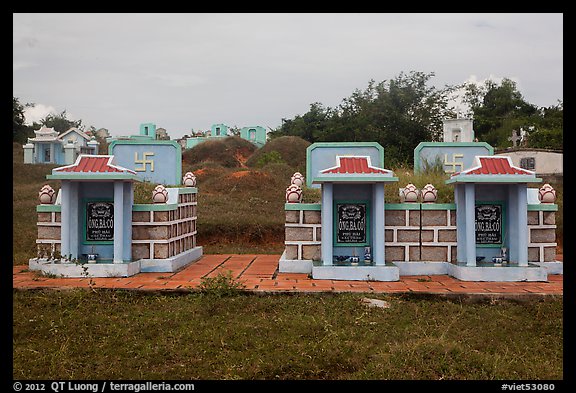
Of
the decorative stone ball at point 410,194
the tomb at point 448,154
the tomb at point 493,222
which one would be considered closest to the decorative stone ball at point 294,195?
the decorative stone ball at point 410,194

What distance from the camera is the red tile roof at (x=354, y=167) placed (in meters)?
10.3

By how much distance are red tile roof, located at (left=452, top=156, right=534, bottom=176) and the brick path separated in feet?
6.93

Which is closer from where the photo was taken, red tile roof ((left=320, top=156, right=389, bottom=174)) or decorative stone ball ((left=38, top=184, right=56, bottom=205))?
red tile roof ((left=320, top=156, right=389, bottom=174))

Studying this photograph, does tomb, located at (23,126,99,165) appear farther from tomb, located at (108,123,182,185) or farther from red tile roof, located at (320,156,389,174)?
red tile roof, located at (320,156,389,174)

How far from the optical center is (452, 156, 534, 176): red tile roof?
1016 centimetres

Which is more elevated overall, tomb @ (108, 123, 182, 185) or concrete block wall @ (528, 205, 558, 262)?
tomb @ (108, 123, 182, 185)

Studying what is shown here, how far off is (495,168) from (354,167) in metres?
2.76

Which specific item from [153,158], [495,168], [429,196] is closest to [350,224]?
[429,196]

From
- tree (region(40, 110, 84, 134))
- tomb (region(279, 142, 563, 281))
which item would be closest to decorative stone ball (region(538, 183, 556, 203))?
tomb (region(279, 142, 563, 281))

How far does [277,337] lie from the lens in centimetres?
632

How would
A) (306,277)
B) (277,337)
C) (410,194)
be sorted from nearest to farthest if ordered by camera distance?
1. (277,337)
2. (306,277)
3. (410,194)

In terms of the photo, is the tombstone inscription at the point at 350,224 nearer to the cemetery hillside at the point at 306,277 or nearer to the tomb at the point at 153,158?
the cemetery hillside at the point at 306,277

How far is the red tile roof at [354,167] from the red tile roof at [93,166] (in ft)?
13.6

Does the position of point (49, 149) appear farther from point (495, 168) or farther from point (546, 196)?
point (546, 196)
